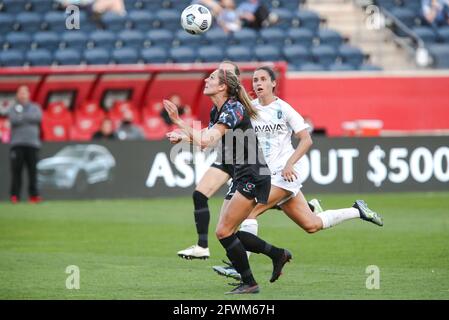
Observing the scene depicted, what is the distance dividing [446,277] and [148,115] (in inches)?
590

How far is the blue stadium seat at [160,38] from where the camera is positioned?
84.0 ft

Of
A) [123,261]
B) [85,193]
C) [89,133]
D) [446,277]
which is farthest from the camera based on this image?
[89,133]

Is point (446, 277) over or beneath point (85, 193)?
beneath

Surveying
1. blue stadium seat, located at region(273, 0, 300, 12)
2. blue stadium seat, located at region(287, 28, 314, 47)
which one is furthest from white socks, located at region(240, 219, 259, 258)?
blue stadium seat, located at region(273, 0, 300, 12)

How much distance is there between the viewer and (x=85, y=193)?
2127 centimetres

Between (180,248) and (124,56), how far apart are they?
12.0m

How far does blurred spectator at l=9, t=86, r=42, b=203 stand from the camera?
2030 cm

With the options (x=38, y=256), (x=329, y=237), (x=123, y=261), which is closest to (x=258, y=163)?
(x=123, y=261)

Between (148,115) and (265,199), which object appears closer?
(265,199)

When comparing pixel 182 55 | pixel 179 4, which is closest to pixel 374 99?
pixel 182 55

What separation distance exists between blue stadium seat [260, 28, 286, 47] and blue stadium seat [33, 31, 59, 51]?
5.21 metres

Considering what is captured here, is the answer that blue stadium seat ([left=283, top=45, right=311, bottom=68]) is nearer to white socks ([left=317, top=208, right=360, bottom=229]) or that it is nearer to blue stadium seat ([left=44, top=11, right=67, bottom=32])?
blue stadium seat ([left=44, top=11, right=67, bottom=32])
